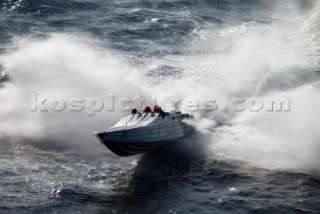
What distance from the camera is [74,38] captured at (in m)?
50.3

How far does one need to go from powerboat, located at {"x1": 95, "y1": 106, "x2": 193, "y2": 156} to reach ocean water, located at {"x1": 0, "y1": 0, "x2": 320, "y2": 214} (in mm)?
1031

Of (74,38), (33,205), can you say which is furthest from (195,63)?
(33,205)

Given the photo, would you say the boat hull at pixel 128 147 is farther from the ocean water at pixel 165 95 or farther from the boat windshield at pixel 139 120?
the boat windshield at pixel 139 120

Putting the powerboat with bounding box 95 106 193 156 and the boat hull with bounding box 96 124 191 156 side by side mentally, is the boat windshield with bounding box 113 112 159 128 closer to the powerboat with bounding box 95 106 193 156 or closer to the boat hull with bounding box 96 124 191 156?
the powerboat with bounding box 95 106 193 156

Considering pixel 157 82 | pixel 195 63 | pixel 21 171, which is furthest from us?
pixel 195 63

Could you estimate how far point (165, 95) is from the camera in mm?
40500

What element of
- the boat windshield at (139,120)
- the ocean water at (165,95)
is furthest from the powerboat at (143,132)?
the ocean water at (165,95)

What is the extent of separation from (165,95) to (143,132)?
1029 cm

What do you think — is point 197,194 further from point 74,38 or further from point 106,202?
point 74,38

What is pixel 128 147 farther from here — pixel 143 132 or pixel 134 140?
pixel 143 132

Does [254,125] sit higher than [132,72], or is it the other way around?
[132,72]

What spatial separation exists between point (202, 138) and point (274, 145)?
5.01 metres

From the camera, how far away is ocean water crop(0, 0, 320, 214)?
87.7 ft

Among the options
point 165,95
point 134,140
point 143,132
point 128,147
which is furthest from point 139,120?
point 165,95
